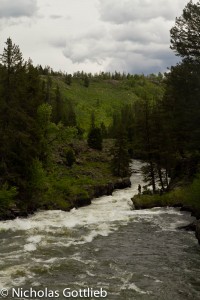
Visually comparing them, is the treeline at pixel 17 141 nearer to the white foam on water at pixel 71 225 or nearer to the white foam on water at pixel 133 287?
the white foam on water at pixel 71 225

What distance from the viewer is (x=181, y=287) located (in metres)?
16.9

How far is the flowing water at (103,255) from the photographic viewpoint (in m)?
16.6

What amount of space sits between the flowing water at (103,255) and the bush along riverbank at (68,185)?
266 centimetres

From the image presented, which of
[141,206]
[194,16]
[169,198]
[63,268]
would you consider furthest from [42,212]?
[194,16]

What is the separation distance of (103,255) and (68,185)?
23286 millimetres

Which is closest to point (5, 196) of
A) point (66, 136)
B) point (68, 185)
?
point (68, 185)

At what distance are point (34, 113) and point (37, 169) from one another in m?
8.41

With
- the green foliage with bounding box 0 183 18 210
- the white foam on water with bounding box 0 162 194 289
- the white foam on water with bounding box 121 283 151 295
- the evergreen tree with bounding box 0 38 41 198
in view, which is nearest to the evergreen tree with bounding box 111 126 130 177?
the white foam on water with bounding box 0 162 194 289

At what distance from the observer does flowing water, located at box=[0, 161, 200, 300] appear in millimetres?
16641

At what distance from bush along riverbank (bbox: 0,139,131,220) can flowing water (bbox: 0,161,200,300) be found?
266cm

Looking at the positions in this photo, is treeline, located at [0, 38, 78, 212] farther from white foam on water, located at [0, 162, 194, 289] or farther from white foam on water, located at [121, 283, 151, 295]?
white foam on water, located at [121, 283, 151, 295]

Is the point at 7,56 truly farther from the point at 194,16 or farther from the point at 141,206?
the point at 141,206

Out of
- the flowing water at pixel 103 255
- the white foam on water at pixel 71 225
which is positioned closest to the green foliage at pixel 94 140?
the white foam on water at pixel 71 225

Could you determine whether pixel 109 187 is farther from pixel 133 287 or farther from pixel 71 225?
A: pixel 133 287
